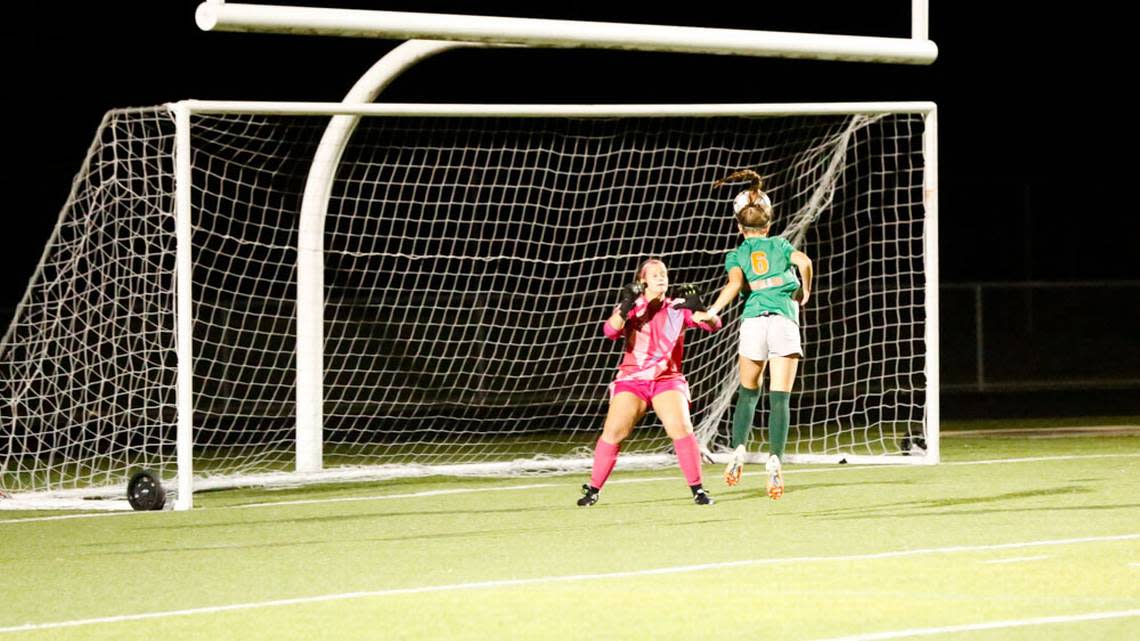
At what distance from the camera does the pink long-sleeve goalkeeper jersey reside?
11328mm

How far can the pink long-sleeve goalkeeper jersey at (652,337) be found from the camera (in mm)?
11328

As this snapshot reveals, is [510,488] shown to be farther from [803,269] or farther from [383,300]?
[383,300]

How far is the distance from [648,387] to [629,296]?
61cm

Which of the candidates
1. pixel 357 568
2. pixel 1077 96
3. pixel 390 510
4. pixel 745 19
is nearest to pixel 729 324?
pixel 390 510

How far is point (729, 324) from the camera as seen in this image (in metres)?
15.6

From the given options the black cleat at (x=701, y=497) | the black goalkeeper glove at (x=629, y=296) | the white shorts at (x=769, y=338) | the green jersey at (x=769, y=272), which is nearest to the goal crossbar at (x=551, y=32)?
the green jersey at (x=769, y=272)

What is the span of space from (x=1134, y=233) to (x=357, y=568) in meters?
21.2

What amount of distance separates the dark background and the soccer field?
12.1m

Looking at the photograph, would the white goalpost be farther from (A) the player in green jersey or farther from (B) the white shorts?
(B) the white shorts

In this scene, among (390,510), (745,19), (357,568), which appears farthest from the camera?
(745,19)

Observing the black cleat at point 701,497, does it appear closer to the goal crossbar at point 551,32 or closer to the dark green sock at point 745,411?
the dark green sock at point 745,411

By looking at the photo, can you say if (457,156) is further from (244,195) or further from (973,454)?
(973,454)

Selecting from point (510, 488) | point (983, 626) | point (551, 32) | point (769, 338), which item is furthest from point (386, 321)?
point (983, 626)

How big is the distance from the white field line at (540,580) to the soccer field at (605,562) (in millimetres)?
18
